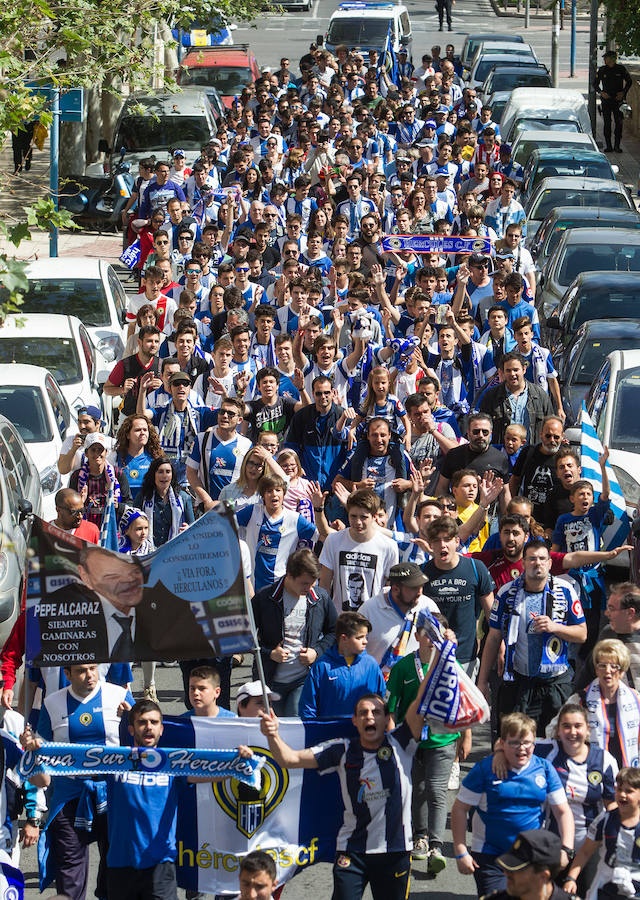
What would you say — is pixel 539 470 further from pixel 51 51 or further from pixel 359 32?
pixel 359 32

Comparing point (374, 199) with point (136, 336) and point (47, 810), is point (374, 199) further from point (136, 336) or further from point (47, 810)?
point (47, 810)

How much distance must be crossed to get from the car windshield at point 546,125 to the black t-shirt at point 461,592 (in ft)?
63.4

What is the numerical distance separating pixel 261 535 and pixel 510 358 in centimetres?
324

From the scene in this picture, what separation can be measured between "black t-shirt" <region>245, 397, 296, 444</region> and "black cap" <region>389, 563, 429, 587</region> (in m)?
3.96

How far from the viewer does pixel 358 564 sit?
407 inches

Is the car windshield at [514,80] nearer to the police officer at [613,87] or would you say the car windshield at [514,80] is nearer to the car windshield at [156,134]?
the police officer at [613,87]

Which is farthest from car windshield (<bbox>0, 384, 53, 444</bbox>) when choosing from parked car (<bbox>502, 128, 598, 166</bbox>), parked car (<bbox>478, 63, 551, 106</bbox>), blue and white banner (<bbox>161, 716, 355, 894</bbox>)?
parked car (<bbox>478, 63, 551, 106</bbox>)

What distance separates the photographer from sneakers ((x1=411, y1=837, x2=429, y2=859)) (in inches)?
363

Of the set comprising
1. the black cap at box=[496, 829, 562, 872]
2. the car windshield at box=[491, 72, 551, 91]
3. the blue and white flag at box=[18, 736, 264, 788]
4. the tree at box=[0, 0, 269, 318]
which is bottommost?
the car windshield at box=[491, 72, 551, 91]

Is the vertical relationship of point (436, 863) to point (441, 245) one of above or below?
below

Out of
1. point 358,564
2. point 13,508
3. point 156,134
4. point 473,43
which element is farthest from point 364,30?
point 358,564

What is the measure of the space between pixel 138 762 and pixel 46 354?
28.8 ft

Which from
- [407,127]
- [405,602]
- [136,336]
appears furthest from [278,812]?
[407,127]

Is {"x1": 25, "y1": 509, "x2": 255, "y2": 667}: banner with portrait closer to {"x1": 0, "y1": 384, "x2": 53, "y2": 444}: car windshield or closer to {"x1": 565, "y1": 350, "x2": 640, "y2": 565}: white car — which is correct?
{"x1": 565, "y1": 350, "x2": 640, "y2": 565}: white car
